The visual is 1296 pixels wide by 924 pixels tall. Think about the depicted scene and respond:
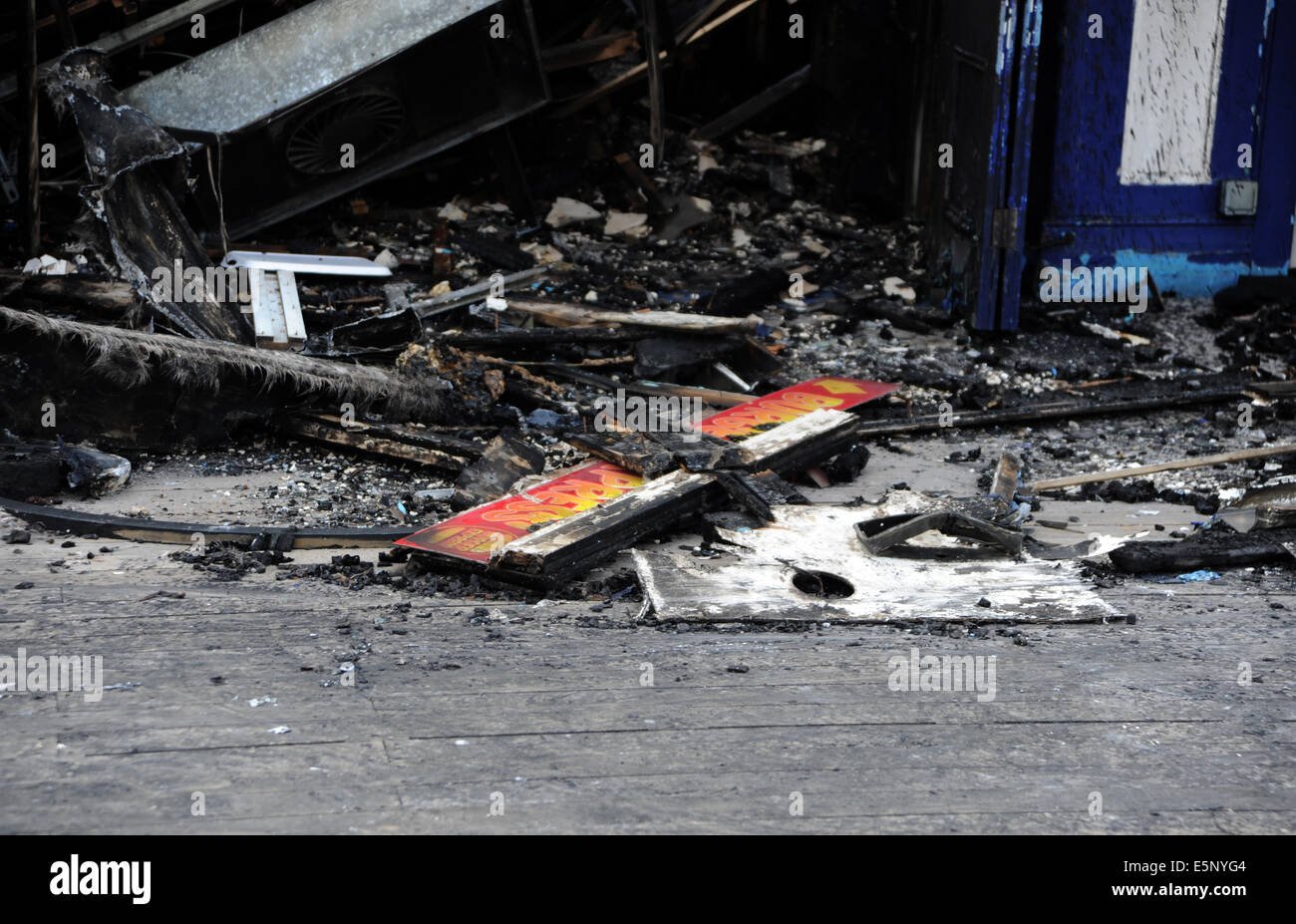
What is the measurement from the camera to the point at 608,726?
2775mm

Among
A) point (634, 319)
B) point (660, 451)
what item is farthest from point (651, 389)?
point (660, 451)

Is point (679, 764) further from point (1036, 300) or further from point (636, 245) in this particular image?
point (636, 245)

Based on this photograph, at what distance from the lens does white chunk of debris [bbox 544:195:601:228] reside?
9422 millimetres

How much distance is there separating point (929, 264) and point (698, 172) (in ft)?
7.84

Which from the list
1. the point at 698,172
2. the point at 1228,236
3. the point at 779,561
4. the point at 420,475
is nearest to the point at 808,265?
the point at 698,172

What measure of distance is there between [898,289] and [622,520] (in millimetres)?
5025

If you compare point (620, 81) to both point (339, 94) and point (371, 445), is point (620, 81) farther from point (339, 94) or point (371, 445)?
point (371, 445)

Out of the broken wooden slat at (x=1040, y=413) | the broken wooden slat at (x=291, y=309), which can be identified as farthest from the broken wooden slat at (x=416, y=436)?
the broken wooden slat at (x=1040, y=413)

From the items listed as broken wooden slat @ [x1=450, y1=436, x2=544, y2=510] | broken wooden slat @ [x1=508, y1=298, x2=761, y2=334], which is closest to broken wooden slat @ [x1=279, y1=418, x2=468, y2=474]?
broken wooden slat @ [x1=450, y1=436, x2=544, y2=510]

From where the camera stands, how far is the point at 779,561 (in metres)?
4.02

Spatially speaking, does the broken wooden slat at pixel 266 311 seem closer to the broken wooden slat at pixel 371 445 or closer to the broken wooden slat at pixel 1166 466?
the broken wooden slat at pixel 371 445

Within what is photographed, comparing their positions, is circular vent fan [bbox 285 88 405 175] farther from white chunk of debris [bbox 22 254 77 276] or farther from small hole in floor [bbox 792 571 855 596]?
small hole in floor [bbox 792 571 855 596]

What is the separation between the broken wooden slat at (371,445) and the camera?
17.8ft
